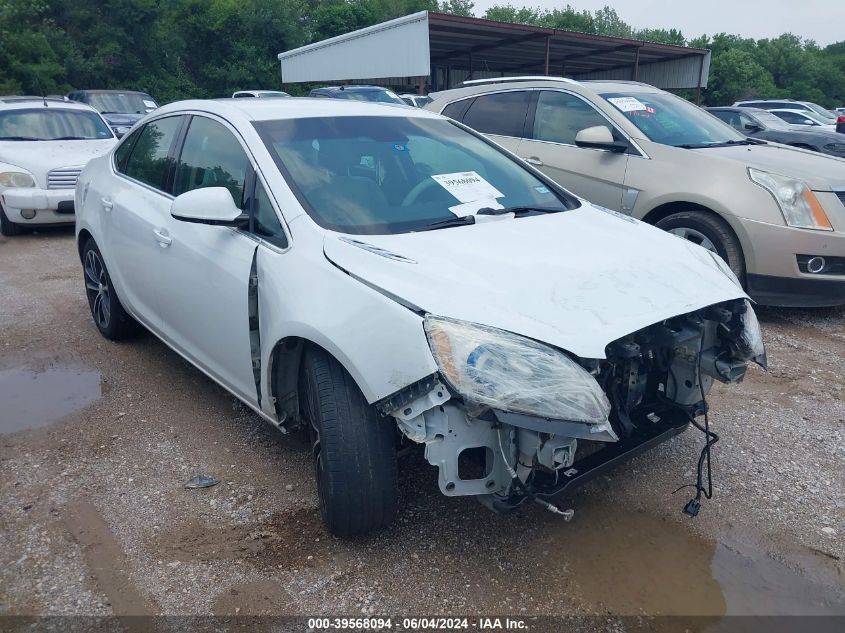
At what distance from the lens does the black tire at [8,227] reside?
8344mm

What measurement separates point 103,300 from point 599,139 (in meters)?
3.92

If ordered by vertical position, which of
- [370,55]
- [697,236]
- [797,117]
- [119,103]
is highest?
[370,55]

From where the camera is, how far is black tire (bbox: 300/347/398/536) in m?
2.52

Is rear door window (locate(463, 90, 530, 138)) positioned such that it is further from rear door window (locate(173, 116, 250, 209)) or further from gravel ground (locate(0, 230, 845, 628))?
rear door window (locate(173, 116, 250, 209))

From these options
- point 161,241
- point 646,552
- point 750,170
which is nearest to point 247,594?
point 646,552

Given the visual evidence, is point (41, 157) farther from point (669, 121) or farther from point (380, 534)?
point (380, 534)

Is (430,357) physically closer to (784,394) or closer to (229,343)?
(229,343)

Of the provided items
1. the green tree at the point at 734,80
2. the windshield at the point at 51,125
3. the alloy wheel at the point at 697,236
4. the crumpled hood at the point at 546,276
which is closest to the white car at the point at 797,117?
the alloy wheel at the point at 697,236

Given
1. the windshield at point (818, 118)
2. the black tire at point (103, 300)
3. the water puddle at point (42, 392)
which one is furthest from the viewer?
the windshield at point (818, 118)

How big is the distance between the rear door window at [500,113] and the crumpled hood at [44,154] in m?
4.26

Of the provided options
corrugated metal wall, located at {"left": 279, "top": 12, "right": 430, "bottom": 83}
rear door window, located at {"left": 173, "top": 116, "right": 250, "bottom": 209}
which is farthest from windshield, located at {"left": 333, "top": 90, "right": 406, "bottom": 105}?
rear door window, located at {"left": 173, "top": 116, "right": 250, "bottom": 209}

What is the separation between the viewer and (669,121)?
6.07m

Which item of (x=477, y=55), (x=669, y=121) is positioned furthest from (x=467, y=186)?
(x=477, y=55)

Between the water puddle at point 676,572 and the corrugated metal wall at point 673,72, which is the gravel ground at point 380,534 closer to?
the water puddle at point 676,572
